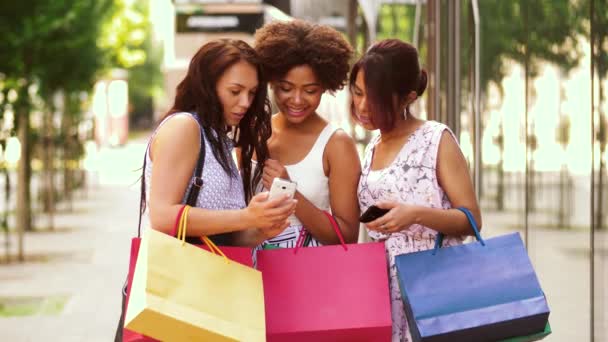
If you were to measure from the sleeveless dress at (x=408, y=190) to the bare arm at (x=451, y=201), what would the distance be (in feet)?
0.09

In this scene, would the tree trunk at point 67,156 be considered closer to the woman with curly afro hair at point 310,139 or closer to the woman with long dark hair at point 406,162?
the woman with curly afro hair at point 310,139

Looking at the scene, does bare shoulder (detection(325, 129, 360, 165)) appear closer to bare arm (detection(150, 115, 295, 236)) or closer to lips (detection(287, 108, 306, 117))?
lips (detection(287, 108, 306, 117))

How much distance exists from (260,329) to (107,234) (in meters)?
14.3

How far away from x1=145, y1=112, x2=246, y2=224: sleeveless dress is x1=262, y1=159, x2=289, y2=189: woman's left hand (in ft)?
0.57

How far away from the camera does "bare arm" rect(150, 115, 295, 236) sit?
332cm

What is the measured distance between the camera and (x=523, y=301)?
11.0ft

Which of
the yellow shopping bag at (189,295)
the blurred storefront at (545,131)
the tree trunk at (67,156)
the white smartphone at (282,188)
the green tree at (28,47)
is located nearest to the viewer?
the yellow shopping bag at (189,295)

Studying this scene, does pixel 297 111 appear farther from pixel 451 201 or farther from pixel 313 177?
pixel 451 201

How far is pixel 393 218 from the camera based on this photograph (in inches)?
132

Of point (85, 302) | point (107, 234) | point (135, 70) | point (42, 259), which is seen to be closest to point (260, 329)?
point (85, 302)

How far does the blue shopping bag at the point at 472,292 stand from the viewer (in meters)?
3.32

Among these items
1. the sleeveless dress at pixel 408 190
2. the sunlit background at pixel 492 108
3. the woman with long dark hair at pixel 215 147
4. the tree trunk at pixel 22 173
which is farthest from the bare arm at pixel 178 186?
the tree trunk at pixel 22 173

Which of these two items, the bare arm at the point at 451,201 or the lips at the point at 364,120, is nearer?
the bare arm at the point at 451,201

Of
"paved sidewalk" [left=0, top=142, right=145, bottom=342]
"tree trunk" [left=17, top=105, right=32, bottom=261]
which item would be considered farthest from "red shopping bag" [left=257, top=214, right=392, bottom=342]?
"tree trunk" [left=17, top=105, right=32, bottom=261]
